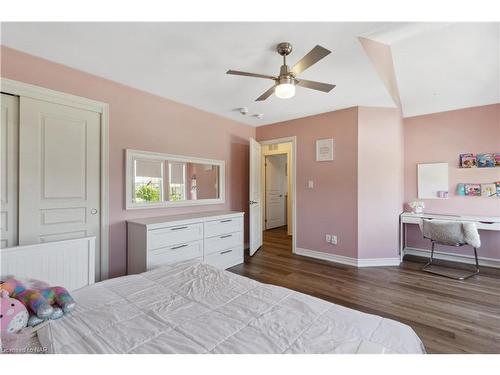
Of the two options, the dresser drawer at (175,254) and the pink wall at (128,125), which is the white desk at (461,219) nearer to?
the pink wall at (128,125)

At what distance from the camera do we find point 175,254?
2701 millimetres

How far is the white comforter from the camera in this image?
0.93m

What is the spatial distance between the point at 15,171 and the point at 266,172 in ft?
15.3

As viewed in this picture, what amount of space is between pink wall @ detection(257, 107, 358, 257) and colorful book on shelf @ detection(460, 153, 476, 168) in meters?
1.62

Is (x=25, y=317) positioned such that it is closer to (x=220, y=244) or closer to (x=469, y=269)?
(x=220, y=244)

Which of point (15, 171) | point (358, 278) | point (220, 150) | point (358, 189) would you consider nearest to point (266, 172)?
point (220, 150)

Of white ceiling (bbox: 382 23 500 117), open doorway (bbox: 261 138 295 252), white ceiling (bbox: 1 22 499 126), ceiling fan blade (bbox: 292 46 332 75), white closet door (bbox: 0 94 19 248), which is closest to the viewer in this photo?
ceiling fan blade (bbox: 292 46 332 75)

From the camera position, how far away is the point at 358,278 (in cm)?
295

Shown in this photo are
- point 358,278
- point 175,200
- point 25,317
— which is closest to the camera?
point 25,317

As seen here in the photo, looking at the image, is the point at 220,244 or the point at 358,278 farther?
the point at 220,244

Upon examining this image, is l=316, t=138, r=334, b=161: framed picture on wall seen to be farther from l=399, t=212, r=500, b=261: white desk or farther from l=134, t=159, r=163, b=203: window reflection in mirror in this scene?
l=134, t=159, r=163, b=203: window reflection in mirror

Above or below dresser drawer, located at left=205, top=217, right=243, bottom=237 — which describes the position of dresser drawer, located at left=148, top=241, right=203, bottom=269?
below

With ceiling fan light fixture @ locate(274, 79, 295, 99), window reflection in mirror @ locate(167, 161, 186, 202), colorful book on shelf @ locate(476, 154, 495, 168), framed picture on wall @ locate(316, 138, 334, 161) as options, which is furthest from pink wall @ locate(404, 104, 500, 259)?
window reflection in mirror @ locate(167, 161, 186, 202)

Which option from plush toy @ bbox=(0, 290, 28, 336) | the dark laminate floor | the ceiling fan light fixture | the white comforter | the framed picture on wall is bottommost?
the dark laminate floor
